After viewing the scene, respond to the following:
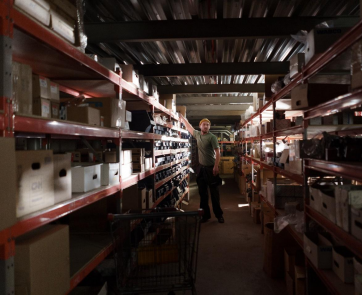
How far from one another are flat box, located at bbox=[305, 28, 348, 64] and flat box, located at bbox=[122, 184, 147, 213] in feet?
7.63

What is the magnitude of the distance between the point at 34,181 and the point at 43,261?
436mm

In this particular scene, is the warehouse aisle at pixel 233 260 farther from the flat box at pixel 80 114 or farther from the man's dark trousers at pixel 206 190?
the flat box at pixel 80 114

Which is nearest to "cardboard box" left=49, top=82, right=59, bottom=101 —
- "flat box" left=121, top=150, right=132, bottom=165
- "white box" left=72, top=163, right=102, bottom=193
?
"white box" left=72, top=163, right=102, bottom=193

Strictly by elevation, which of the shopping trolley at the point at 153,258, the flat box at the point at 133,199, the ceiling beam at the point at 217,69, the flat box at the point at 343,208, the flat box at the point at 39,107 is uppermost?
the ceiling beam at the point at 217,69

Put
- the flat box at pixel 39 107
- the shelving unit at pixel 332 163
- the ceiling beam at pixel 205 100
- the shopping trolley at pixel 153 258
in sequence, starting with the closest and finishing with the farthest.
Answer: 1. the shelving unit at pixel 332 163
2. the flat box at pixel 39 107
3. the shopping trolley at pixel 153 258
4. the ceiling beam at pixel 205 100

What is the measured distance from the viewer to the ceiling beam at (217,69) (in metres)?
4.12

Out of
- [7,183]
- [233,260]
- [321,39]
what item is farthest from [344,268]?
[7,183]

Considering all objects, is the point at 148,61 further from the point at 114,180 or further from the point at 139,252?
the point at 139,252

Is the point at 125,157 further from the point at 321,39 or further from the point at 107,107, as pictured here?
the point at 321,39

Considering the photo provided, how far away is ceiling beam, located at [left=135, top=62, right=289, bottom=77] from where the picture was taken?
412cm

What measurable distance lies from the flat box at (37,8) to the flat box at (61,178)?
0.80 metres

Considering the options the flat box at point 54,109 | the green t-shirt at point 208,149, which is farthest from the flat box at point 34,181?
the green t-shirt at point 208,149

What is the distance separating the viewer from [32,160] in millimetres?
1398

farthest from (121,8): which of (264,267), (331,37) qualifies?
(264,267)
